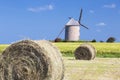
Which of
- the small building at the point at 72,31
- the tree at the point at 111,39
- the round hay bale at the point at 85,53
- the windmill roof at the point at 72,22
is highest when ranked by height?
the windmill roof at the point at 72,22

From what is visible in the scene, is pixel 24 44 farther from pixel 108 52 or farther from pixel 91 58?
pixel 108 52

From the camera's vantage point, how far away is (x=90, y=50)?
27.2m

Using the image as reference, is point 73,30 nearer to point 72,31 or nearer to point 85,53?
point 72,31

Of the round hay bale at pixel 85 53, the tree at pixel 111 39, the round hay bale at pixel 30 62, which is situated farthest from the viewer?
the tree at pixel 111 39

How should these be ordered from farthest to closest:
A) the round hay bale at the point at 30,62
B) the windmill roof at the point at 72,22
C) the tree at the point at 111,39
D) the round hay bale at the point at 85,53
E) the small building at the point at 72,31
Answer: the windmill roof at the point at 72,22 → the small building at the point at 72,31 → the tree at the point at 111,39 → the round hay bale at the point at 85,53 → the round hay bale at the point at 30,62

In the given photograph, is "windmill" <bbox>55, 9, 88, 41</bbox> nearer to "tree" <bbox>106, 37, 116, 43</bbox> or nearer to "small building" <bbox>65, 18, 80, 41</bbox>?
"small building" <bbox>65, 18, 80, 41</bbox>

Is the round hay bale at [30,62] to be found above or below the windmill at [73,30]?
below

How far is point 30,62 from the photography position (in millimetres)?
12938

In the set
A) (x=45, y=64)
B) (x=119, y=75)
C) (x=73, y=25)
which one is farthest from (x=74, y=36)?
(x=45, y=64)

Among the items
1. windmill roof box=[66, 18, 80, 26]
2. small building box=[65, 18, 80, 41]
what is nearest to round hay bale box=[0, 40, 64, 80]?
small building box=[65, 18, 80, 41]

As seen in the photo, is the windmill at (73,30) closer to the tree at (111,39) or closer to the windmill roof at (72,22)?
the windmill roof at (72,22)

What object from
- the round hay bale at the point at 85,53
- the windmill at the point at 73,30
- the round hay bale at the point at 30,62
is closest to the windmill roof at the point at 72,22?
the windmill at the point at 73,30

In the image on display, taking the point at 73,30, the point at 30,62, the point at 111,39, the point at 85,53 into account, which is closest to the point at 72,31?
the point at 73,30

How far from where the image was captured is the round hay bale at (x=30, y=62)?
41.4 ft
